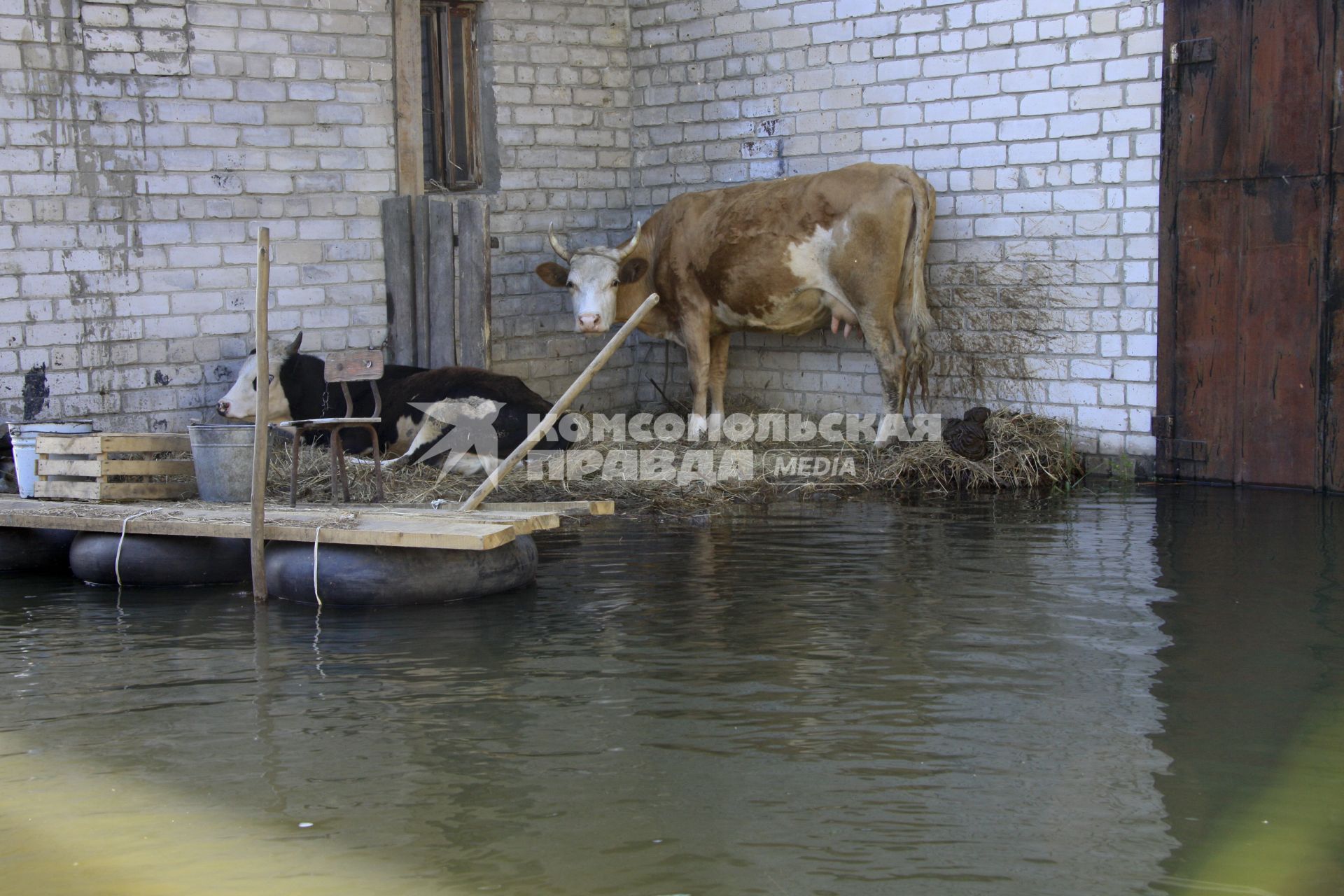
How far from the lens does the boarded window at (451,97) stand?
10.7m

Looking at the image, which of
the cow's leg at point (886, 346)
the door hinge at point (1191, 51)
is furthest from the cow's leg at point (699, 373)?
the door hinge at point (1191, 51)

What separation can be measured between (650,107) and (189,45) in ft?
12.1

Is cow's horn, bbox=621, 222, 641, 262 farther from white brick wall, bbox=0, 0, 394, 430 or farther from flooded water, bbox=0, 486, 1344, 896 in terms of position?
flooded water, bbox=0, 486, 1344, 896

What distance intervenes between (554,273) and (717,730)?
6.16 m

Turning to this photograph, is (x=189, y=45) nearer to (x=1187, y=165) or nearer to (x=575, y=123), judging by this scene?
(x=575, y=123)

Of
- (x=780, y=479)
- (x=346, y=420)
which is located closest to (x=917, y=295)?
(x=780, y=479)

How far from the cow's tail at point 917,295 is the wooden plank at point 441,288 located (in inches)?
115

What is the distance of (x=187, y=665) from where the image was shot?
5.48 meters

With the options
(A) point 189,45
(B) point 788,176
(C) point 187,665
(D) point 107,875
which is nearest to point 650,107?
(B) point 788,176

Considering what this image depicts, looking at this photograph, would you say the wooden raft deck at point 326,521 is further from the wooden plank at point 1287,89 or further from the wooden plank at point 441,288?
the wooden plank at point 1287,89

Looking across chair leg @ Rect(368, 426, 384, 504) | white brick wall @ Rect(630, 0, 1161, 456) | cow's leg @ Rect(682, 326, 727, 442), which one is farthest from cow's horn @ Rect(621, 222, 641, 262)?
chair leg @ Rect(368, 426, 384, 504)

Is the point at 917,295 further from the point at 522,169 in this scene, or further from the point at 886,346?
the point at 522,169

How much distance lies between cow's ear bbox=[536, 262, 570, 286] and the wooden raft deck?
3512 mm

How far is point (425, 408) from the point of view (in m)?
8.94
